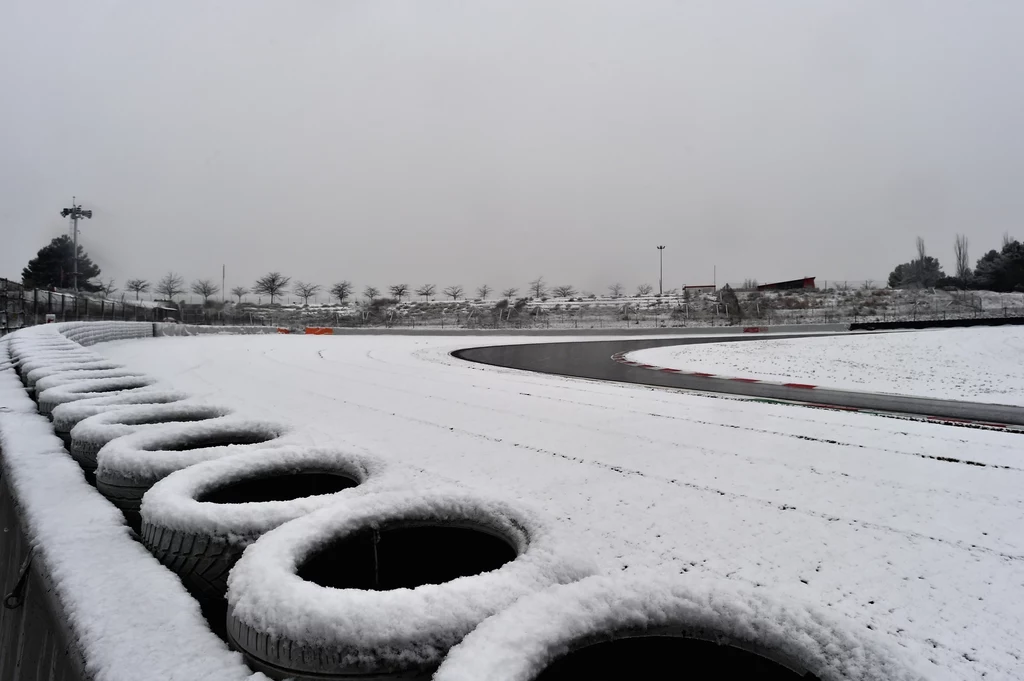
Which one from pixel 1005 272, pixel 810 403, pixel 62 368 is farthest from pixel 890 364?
pixel 1005 272

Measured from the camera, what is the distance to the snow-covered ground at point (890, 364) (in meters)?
11.2

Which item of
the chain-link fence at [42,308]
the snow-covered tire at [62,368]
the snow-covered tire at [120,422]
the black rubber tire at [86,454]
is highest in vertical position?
the chain-link fence at [42,308]

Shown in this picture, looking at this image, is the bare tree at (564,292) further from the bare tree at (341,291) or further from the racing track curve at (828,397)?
the racing track curve at (828,397)

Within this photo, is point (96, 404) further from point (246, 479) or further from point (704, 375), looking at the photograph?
point (704, 375)

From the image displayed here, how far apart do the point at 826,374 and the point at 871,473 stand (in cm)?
1113

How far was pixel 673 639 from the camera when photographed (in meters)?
1.42

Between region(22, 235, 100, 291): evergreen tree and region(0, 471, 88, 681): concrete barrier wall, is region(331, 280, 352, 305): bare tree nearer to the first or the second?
region(22, 235, 100, 291): evergreen tree

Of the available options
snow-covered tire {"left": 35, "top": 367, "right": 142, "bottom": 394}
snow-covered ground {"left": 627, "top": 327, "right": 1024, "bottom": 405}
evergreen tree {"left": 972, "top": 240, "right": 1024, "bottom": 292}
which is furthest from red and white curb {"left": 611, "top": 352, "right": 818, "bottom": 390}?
evergreen tree {"left": 972, "top": 240, "right": 1024, "bottom": 292}

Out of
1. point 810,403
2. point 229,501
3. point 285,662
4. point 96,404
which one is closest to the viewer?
point 285,662

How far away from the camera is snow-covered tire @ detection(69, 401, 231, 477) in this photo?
10.6ft

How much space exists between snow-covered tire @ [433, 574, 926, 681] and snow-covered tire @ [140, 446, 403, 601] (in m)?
1.16

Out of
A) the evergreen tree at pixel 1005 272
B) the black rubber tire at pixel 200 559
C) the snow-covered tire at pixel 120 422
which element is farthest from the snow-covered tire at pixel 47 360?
the evergreen tree at pixel 1005 272

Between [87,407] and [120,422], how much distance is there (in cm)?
46

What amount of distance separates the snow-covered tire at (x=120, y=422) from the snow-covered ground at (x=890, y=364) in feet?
35.4
